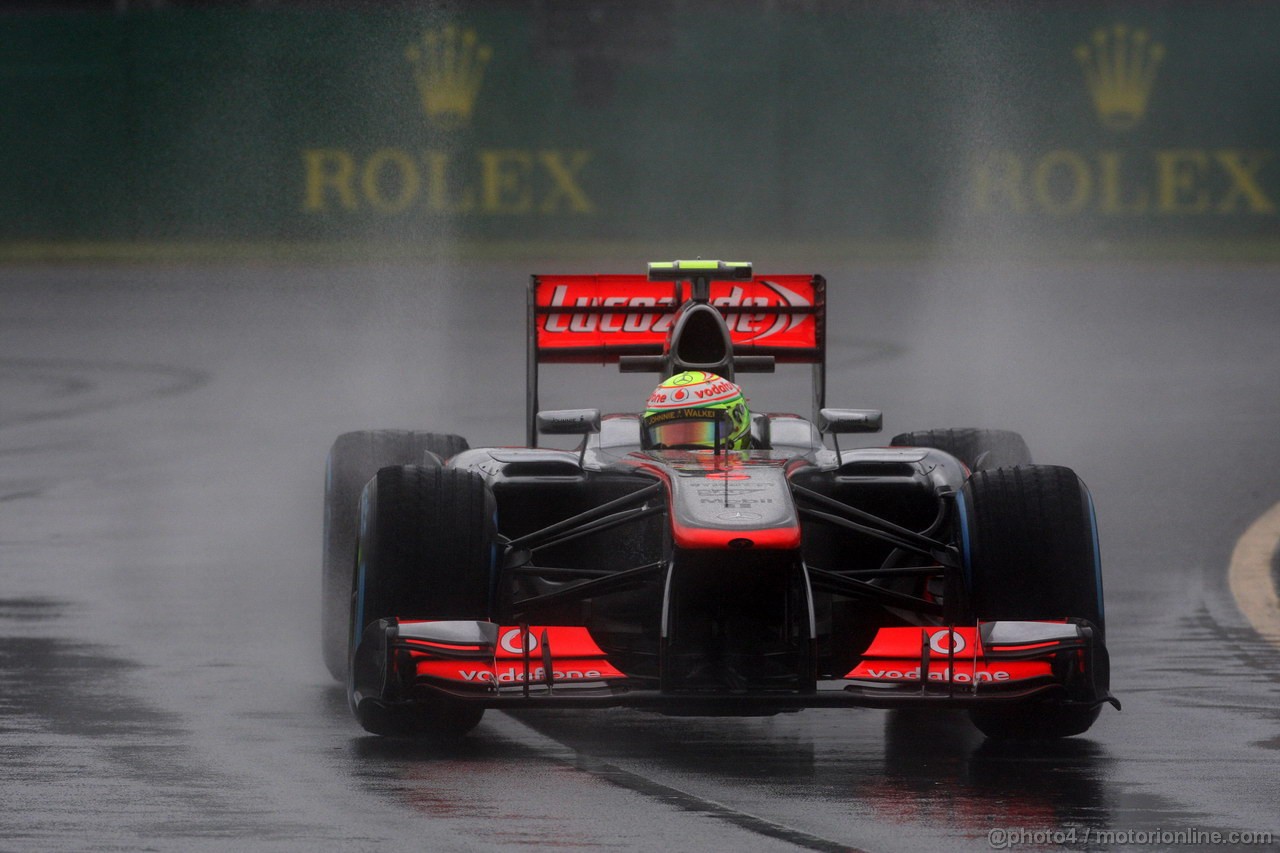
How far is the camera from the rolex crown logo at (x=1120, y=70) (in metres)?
27.7

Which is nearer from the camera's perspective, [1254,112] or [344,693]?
[344,693]

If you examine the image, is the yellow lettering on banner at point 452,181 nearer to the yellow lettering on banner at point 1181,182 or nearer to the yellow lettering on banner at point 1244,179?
the yellow lettering on banner at point 1181,182

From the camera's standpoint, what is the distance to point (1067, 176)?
2756 centimetres

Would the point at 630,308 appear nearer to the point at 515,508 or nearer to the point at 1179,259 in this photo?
the point at 515,508

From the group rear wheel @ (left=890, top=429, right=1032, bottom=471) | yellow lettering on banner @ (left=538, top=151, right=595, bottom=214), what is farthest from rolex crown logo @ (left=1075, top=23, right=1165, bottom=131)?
rear wheel @ (left=890, top=429, right=1032, bottom=471)

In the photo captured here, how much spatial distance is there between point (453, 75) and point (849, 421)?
67.2ft

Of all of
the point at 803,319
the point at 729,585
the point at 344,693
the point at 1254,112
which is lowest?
the point at 344,693

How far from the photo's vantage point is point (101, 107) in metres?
27.4

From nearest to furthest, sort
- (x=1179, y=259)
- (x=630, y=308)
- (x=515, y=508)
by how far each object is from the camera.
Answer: (x=515, y=508) → (x=630, y=308) → (x=1179, y=259)

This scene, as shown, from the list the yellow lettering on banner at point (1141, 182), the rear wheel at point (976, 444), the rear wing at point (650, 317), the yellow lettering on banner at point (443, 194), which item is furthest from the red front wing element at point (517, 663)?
the yellow lettering on banner at point (1141, 182)

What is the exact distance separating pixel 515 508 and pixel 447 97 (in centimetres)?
2042

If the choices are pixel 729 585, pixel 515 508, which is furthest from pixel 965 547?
pixel 515 508

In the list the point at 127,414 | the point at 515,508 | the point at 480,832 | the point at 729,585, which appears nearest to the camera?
the point at 480,832

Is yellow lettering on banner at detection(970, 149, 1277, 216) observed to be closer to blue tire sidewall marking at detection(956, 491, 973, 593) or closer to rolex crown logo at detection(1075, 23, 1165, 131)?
rolex crown logo at detection(1075, 23, 1165, 131)
